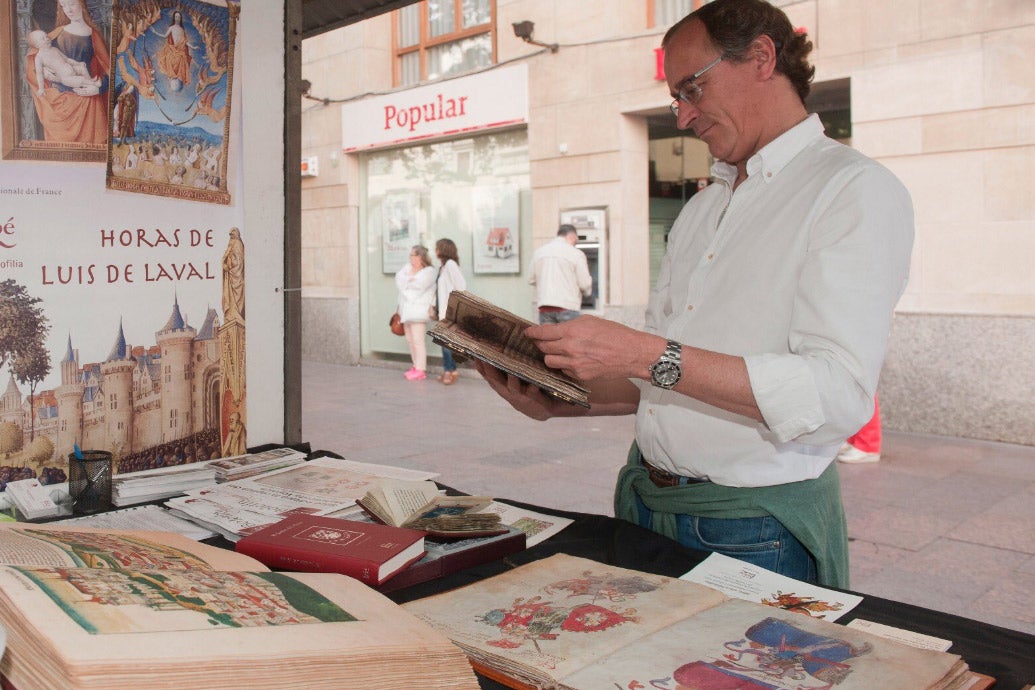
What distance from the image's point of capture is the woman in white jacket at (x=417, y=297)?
36.8 ft

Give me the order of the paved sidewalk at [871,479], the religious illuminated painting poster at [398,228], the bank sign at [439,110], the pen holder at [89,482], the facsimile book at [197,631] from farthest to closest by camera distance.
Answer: the religious illuminated painting poster at [398,228], the bank sign at [439,110], the paved sidewalk at [871,479], the pen holder at [89,482], the facsimile book at [197,631]

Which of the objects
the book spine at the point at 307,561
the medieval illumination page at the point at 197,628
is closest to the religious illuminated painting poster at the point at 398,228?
Result: the book spine at the point at 307,561

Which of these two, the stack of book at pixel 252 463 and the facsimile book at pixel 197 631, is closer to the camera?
the facsimile book at pixel 197 631

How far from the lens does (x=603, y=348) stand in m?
1.64

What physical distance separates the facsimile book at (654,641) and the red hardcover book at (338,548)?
0.37 feet

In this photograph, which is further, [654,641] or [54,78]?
[54,78]

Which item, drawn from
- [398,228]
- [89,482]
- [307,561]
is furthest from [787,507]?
[398,228]

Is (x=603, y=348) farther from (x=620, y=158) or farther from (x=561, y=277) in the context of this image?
(x=620, y=158)

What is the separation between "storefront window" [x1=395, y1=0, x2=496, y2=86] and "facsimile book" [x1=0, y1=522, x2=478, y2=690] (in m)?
10.9

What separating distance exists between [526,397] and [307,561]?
2.33 feet

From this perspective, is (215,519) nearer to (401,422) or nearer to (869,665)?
(869,665)

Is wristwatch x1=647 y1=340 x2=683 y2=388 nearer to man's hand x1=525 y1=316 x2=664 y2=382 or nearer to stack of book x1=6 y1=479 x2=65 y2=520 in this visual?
man's hand x1=525 y1=316 x2=664 y2=382

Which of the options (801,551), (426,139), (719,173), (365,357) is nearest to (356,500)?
(801,551)

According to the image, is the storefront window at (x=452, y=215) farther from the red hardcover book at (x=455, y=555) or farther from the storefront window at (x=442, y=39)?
the red hardcover book at (x=455, y=555)
